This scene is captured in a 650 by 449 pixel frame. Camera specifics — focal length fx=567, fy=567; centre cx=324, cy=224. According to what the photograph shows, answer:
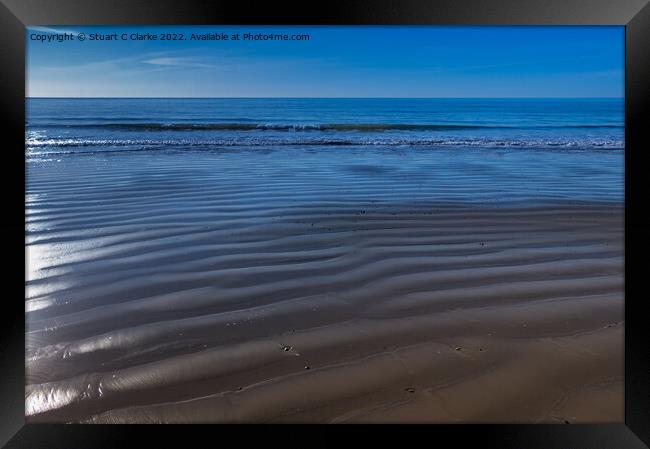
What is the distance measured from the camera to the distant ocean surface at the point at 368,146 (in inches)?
249

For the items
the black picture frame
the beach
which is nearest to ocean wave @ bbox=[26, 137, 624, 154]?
the beach

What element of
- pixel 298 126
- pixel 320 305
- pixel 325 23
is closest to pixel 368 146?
pixel 298 126

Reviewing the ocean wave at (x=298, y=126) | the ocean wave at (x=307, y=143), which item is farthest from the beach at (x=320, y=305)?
the ocean wave at (x=298, y=126)

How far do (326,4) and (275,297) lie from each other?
1.47 meters

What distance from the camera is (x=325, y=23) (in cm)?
195

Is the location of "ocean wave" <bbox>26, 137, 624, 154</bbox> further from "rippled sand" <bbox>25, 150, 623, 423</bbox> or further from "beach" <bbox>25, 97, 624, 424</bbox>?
"rippled sand" <bbox>25, 150, 623, 423</bbox>

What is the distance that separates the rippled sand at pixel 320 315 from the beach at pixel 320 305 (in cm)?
1

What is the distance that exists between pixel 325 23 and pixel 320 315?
129 cm

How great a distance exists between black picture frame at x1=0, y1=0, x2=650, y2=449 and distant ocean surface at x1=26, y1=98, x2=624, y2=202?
1282 millimetres

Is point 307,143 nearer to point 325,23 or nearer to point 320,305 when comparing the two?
point 320,305

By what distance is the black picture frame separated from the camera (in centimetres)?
182

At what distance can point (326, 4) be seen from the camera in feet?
6.23

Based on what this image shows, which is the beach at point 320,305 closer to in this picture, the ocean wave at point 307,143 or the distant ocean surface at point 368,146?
the distant ocean surface at point 368,146

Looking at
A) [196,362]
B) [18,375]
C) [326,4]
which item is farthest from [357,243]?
[18,375]
